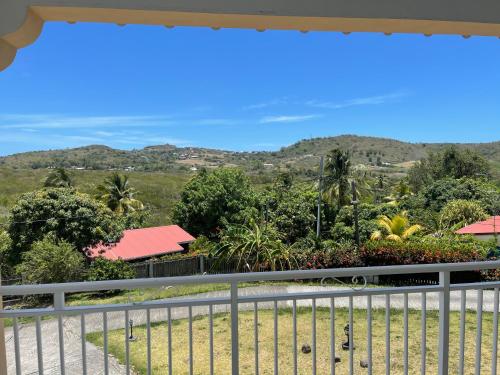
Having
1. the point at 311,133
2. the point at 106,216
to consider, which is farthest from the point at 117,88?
the point at 106,216

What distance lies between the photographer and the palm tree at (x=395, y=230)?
15336 mm

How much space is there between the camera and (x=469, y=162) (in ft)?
94.8

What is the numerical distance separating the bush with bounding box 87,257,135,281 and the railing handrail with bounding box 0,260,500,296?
41.0 feet

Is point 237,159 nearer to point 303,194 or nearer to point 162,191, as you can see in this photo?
point 162,191

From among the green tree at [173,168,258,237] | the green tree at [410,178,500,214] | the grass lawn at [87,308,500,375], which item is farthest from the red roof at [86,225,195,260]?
the green tree at [410,178,500,214]

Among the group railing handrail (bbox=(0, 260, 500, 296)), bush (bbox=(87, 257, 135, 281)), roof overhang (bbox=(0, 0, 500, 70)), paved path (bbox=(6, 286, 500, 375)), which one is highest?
roof overhang (bbox=(0, 0, 500, 70))

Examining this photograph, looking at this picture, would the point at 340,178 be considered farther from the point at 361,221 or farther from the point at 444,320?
the point at 444,320

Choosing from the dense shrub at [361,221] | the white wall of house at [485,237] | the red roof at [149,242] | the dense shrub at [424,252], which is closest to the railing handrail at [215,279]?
the dense shrub at [424,252]

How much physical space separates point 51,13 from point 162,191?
30.0 meters

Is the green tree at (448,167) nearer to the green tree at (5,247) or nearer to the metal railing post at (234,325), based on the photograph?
the green tree at (5,247)

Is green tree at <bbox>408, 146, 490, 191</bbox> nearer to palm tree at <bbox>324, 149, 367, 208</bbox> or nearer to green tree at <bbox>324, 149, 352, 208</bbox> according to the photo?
palm tree at <bbox>324, 149, 367, 208</bbox>

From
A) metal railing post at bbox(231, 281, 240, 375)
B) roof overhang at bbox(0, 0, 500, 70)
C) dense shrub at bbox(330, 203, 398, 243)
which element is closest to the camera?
roof overhang at bbox(0, 0, 500, 70)

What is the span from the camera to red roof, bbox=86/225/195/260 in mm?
17572

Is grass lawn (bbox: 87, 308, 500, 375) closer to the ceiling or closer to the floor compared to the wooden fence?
closer to the ceiling
